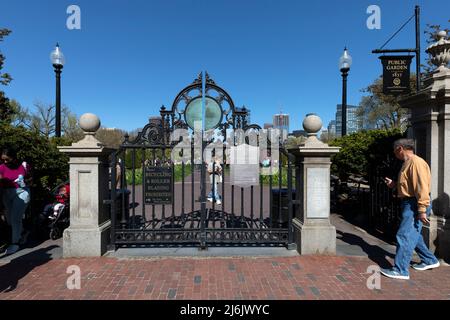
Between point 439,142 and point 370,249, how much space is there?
2.25m

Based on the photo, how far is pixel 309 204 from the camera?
473cm

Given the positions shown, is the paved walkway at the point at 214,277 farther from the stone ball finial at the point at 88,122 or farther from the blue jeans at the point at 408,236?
the stone ball finial at the point at 88,122

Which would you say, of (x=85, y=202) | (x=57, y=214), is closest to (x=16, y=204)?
(x=57, y=214)

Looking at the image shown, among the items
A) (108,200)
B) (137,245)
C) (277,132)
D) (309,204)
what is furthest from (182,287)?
(277,132)

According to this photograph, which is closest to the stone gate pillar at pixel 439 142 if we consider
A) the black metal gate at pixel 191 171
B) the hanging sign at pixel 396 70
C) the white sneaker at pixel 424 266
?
the white sneaker at pixel 424 266

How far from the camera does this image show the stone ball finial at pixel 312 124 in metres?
4.71

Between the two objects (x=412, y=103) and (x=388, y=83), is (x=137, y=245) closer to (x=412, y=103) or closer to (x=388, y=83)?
(x=412, y=103)

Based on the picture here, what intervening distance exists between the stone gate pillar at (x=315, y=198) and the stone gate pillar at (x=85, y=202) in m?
3.57

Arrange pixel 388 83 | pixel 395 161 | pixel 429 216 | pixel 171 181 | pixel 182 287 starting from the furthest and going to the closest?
pixel 388 83 < pixel 395 161 < pixel 171 181 < pixel 429 216 < pixel 182 287

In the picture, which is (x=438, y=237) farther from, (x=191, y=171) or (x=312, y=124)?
(x=191, y=171)

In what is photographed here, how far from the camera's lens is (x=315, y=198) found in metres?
4.73

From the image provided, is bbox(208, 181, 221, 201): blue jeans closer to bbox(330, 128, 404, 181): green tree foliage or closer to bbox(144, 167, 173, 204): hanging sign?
bbox(144, 167, 173, 204): hanging sign

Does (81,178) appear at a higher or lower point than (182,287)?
higher

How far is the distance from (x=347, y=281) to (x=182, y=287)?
2.33 metres
